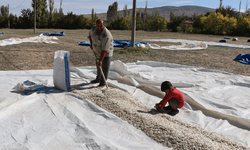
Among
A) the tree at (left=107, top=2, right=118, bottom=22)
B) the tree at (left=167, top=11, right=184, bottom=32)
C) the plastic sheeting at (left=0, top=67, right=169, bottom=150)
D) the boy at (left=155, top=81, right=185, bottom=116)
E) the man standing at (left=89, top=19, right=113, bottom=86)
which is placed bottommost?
the plastic sheeting at (left=0, top=67, right=169, bottom=150)

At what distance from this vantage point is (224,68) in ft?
17.0

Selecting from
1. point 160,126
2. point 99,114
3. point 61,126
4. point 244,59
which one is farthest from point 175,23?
point 61,126

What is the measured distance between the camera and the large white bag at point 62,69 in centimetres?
309

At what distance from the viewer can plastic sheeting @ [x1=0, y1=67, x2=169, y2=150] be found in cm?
179

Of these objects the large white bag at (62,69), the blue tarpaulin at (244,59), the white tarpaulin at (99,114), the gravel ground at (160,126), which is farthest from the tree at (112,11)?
the gravel ground at (160,126)

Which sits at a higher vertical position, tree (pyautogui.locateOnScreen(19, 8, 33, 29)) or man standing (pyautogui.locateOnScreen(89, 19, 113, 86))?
tree (pyautogui.locateOnScreen(19, 8, 33, 29))

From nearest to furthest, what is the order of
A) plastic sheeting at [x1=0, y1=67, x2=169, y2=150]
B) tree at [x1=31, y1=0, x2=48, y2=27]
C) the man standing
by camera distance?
plastic sheeting at [x1=0, y1=67, x2=169, y2=150] → the man standing → tree at [x1=31, y1=0, x2=48, y2=27]

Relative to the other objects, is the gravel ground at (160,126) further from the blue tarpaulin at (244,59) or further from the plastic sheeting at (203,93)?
the blue tarpaulin at (244,59)

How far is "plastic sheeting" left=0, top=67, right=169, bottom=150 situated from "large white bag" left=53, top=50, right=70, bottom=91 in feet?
0.88

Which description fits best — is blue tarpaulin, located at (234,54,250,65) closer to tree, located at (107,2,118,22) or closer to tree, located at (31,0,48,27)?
tree, located at (31,0,48,27)

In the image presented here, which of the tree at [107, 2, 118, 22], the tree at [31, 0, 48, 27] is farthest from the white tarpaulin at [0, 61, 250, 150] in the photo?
the tree at [107, 2, 118, 22]

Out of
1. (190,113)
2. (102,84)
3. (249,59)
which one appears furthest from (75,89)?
(249,59)

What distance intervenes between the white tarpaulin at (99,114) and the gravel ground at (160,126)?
0.37ft

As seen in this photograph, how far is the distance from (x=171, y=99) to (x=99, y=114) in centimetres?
91
